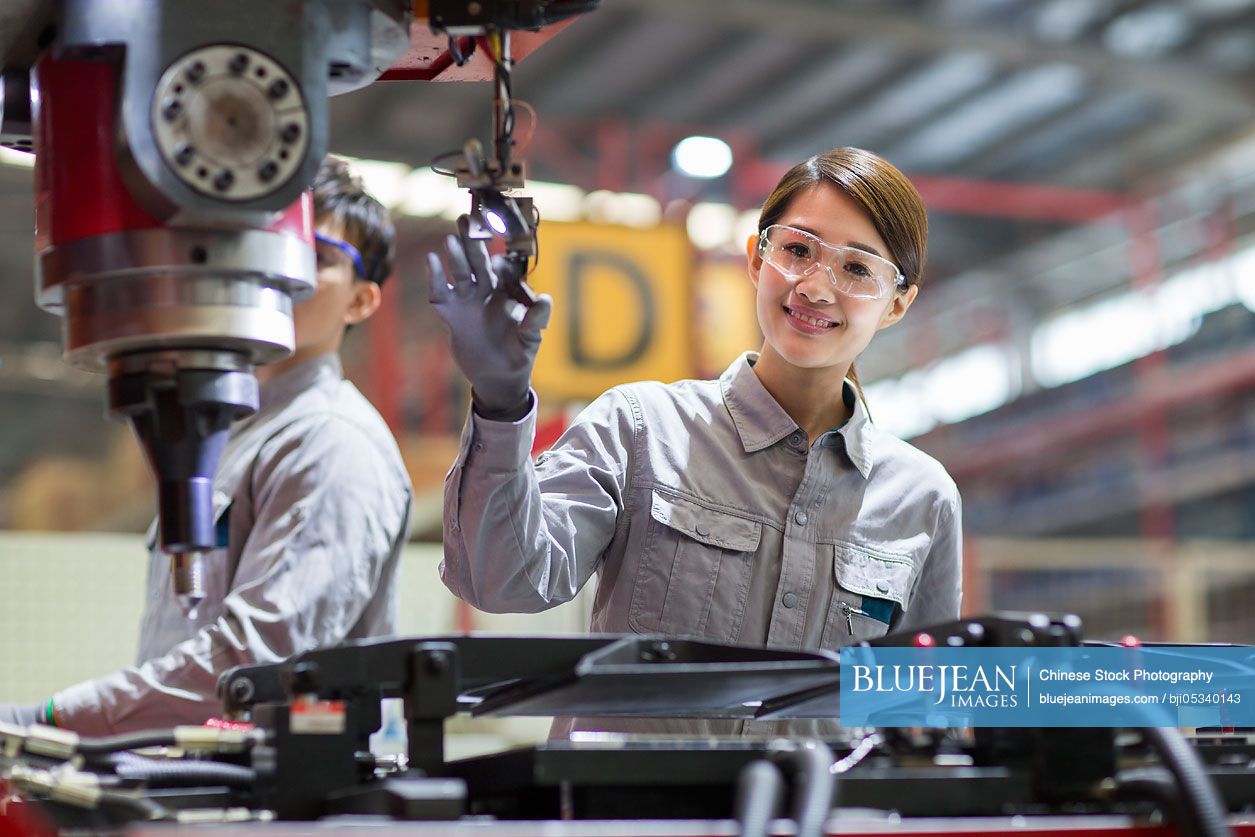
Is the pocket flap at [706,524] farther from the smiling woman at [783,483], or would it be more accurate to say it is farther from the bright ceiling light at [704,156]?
the bright ceiling light at [704,156]

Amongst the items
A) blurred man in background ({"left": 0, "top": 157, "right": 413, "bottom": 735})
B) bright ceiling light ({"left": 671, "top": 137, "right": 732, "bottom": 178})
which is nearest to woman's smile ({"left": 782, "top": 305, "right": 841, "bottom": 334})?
blurred man in background ({"left": 0, "top": 157, "right": 413, "bottom": 735})

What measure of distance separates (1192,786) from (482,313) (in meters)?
0.61

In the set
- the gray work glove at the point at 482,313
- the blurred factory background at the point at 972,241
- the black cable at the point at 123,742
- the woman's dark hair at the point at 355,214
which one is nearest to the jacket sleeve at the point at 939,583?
the gray work glove at the point at 482,313

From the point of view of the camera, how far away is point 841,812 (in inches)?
35.4

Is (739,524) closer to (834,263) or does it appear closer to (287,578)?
(834,263)

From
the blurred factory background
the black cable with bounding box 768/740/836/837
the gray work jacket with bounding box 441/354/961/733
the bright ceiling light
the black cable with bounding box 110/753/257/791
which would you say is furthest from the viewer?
the blurred factory background

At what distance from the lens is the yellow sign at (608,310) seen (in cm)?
620

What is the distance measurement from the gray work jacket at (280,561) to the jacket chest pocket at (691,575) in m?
0.40

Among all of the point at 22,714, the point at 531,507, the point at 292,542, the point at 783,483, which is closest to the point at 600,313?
the point at 292,542

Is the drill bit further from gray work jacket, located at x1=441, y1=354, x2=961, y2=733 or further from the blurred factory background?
the blurred factory background

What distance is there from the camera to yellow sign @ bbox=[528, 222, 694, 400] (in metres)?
6.20

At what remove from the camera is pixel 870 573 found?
185 cm

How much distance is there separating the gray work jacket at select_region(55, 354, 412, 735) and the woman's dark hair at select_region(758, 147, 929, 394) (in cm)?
66

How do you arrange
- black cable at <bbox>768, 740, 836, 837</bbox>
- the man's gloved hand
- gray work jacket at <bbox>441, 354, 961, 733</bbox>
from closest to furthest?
black cable at <bbox>768, 740, 836, 837</bbox> < the man's gloved hand < gray work jacket at <bbox>441, 354, 961, 733</bbox>
